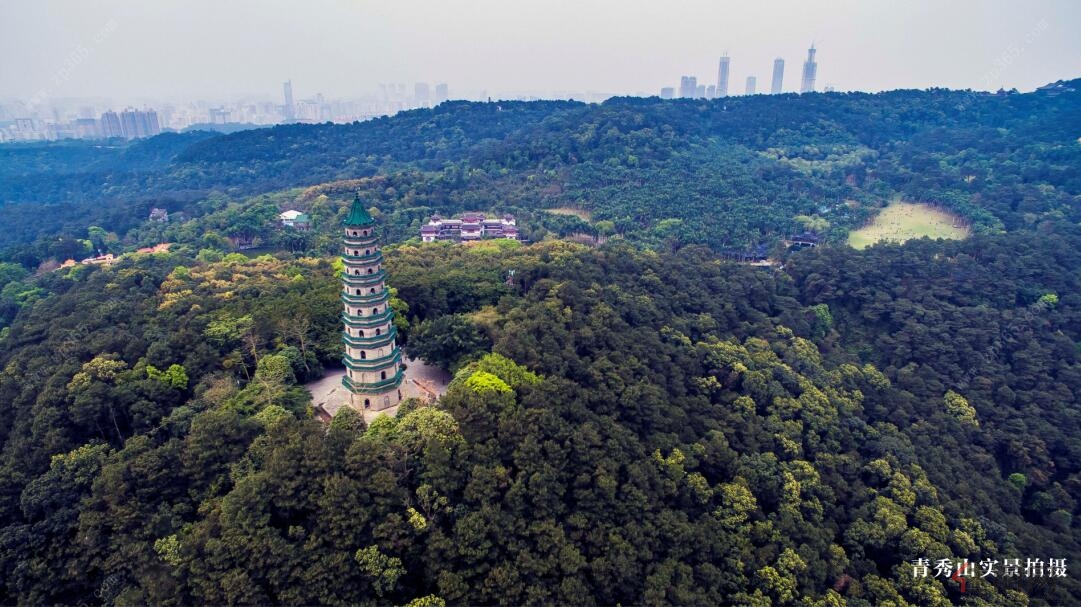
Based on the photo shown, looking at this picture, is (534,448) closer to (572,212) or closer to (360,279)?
(360,279)

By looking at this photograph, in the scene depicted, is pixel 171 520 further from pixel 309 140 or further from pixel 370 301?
pixel 309 140

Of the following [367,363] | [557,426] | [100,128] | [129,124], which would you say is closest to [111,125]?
[129,124]

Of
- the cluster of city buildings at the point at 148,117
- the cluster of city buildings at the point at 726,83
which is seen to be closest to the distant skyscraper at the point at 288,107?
the cluster of city buildings at the point at 148,117

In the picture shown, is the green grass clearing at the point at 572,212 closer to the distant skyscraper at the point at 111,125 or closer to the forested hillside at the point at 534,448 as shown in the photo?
the forested hillside at the point at 534,448

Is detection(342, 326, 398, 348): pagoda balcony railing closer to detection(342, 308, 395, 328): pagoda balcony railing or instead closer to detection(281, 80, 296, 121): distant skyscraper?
detection(342, 308, 395, 328): pagoda balcony railing

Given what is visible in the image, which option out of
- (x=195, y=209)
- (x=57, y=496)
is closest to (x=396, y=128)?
(x=195, y=209)

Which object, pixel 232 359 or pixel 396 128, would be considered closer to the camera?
pixel 232 359
